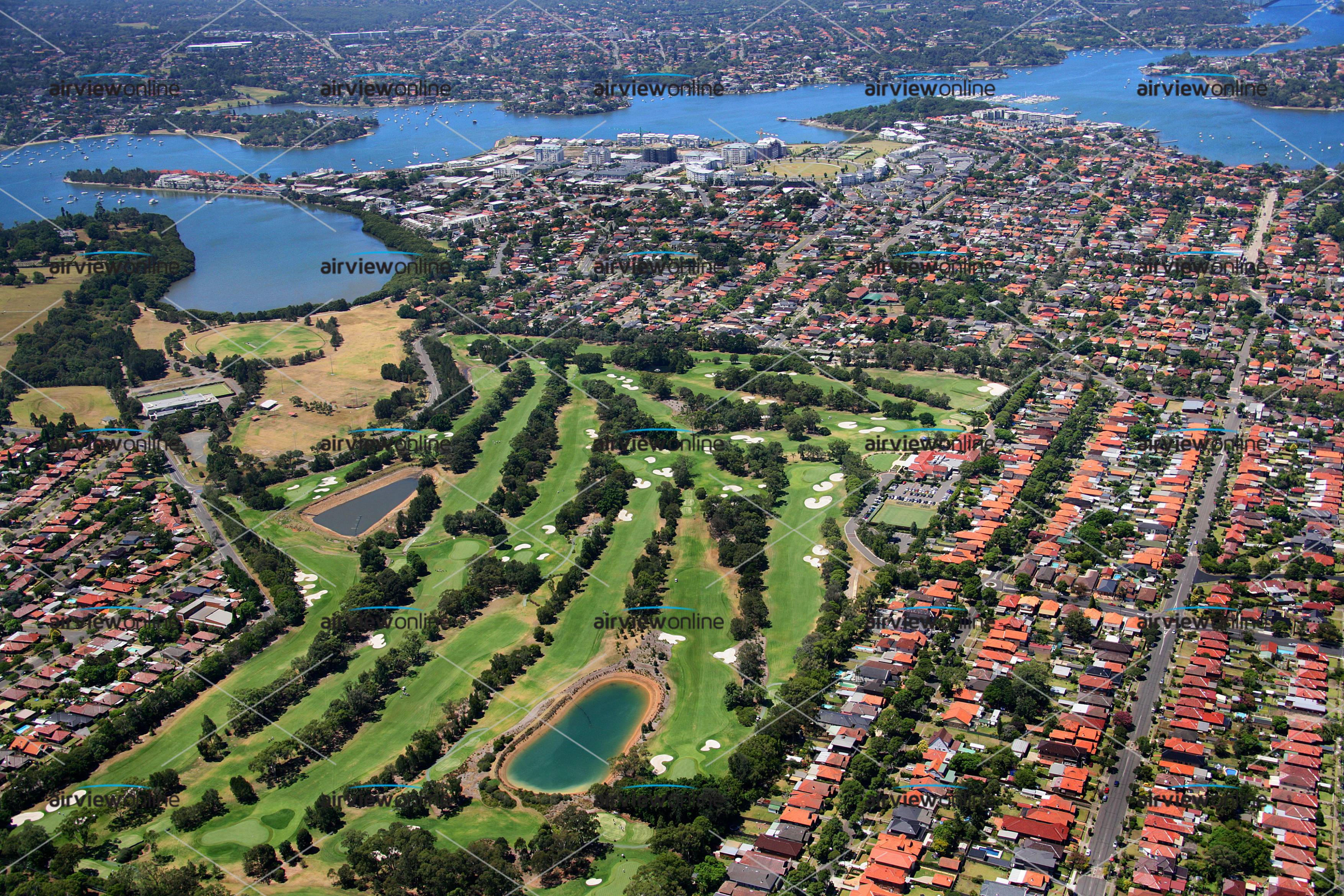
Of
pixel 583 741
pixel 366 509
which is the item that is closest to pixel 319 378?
pixel 366 509

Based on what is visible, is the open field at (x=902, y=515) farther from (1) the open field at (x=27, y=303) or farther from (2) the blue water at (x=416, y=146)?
(1) the open field at (x=27, y=303)

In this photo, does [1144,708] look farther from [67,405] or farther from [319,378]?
[67,405]

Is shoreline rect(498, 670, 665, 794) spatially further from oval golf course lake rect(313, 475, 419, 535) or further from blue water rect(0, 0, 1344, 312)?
blue water rect(0, 0, 1344, 312)

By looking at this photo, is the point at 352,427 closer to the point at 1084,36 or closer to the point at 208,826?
the point at 208,826

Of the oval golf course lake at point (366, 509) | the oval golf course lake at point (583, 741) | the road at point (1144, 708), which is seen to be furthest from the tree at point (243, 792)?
the road at point (1144, 708)

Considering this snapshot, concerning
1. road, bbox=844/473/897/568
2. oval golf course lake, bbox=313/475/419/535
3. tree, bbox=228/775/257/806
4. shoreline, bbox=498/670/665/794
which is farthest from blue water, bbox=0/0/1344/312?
tree, bbox=228/775/257/806
